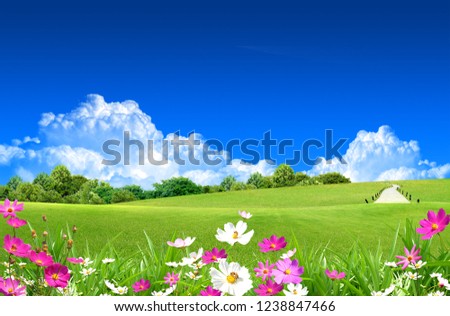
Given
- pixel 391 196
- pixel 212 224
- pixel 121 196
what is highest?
pixel 212 224

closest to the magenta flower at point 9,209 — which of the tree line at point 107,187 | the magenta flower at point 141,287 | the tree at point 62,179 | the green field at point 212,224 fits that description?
the magenta flower at point 141,287

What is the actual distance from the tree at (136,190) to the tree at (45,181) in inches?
338

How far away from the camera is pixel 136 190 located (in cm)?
6116

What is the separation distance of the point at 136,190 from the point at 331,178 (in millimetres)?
24674

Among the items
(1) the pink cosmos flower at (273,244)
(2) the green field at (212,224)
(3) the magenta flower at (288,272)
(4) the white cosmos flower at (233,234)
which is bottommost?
(2) the green field at (212,224)

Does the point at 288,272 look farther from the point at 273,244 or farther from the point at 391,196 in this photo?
the point at 391,196

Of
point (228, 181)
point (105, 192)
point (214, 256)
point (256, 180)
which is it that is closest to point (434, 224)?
point (214, 256)

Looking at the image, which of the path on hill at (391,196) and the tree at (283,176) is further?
the tree at (283,176)

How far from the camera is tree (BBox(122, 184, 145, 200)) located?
2383 inches

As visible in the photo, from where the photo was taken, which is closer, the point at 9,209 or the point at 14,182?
the point at 9,209

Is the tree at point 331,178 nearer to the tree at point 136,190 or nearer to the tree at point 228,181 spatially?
the tree at point 228,181

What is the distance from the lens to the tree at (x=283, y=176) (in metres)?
65.9

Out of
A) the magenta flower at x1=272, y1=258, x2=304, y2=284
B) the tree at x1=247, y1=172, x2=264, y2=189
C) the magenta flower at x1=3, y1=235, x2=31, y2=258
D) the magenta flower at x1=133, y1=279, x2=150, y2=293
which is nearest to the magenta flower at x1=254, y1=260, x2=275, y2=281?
the magenta flower at x1=272, y1=258, x2=304, y2=284
